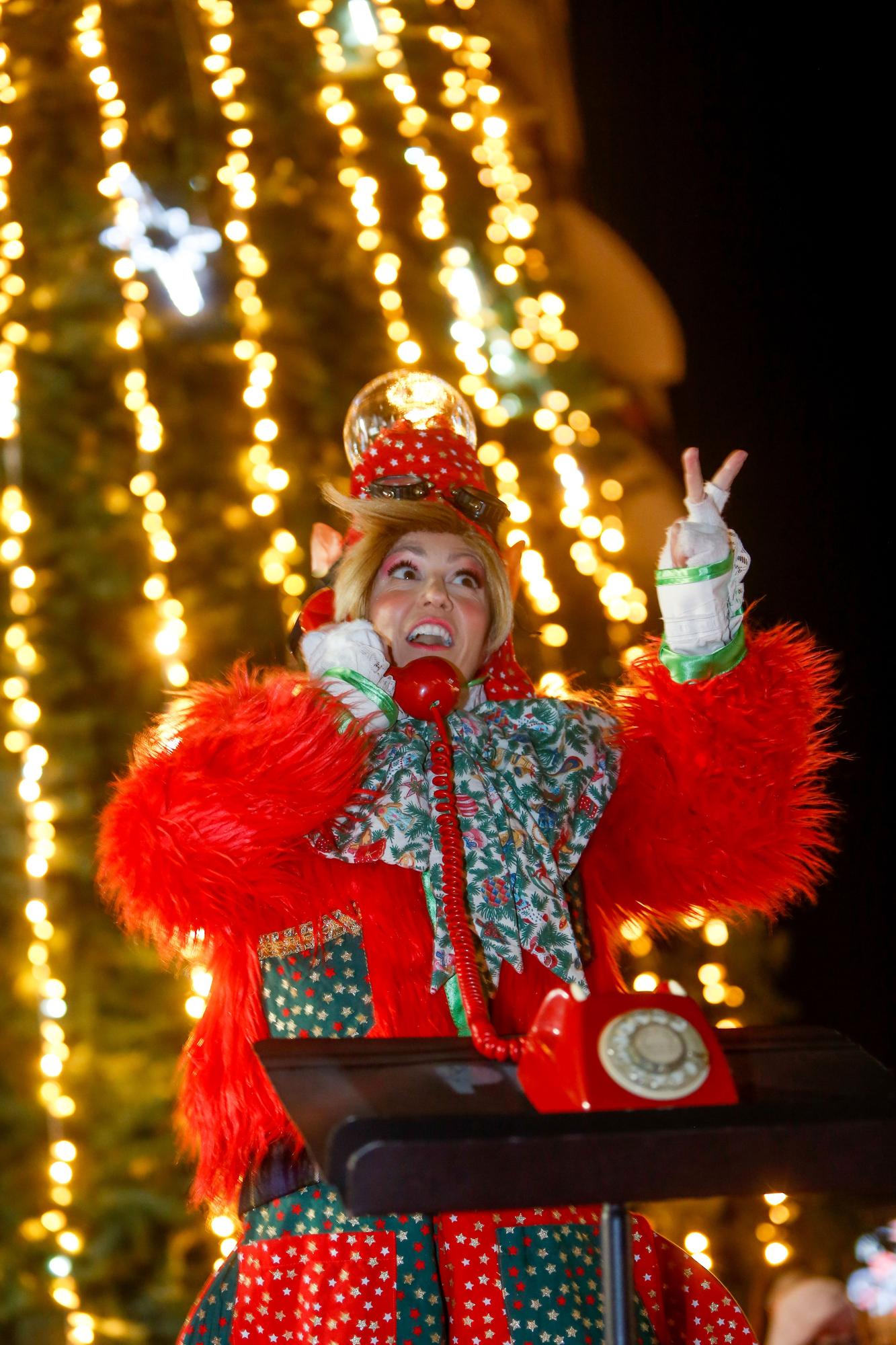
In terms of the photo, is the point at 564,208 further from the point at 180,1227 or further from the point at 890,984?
the point at 180,1227

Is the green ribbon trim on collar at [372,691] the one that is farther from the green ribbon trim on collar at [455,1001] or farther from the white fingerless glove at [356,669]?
the green ribbon trim on collar at [455,1001]

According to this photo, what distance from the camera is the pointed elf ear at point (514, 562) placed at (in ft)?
5.82

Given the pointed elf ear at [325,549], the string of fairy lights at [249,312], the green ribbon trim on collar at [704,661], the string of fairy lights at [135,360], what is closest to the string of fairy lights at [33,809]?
the string of fairy lights at [135,360]

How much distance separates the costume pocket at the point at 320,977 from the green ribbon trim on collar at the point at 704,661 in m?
0.46

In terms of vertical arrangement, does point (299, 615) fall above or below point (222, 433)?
below

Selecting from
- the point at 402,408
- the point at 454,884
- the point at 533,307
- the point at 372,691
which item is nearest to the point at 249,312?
the point at 533,307

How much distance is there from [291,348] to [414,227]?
14.7 inches

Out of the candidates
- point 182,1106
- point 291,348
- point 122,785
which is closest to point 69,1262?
point 182,1106

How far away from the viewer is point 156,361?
231cm

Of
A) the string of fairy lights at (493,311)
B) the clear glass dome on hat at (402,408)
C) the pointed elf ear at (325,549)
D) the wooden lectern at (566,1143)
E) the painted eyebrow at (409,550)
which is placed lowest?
the wooden lectern at (566,1143)

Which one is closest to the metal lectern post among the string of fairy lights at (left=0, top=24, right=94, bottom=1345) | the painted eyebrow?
the painted eyebrow

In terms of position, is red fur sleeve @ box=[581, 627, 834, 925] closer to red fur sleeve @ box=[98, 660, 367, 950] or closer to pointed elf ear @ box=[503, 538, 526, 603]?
pointed elf ear @ box=[503, 538, 526, 603]

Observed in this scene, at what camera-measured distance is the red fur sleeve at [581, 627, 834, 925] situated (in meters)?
1.47

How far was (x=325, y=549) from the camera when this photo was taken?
1777mm
